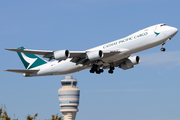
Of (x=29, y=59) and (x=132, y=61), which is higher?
(x=29, y=59)

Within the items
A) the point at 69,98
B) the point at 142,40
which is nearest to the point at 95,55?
the point at 142,40

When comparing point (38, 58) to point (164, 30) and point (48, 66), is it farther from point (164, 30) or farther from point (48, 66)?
point (164, 30)

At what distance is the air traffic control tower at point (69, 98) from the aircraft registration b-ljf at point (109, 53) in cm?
10243

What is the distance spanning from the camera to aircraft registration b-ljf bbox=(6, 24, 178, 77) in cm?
4499

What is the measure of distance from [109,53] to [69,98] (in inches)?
4488

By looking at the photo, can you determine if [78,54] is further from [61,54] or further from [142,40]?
[142,40]

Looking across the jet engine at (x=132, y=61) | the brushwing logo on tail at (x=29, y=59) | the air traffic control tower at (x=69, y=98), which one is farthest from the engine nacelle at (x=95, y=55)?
the air traffic control tower at (x=69, y=98)

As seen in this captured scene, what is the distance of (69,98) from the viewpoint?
158 m

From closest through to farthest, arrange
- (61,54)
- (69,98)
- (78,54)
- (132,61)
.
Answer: (61,54) < (78,54) < (132,61) < (69,98)

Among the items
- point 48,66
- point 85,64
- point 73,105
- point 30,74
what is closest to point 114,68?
point 85,64

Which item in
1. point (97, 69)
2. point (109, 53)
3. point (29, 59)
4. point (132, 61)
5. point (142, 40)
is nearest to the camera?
point (142, 40)

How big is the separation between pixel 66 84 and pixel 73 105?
1139cm

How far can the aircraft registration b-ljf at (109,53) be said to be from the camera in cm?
4499

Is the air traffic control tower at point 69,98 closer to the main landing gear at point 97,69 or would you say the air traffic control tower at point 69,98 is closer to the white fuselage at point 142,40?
the main landing gear at point 97,69
